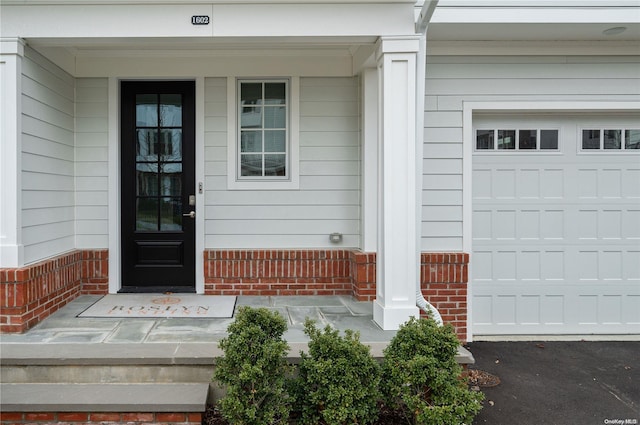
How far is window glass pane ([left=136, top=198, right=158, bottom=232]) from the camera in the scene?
191 inches

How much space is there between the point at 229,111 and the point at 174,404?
2962mm

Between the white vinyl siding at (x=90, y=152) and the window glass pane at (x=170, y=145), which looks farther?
the window glass pane at (x=170, y=145)

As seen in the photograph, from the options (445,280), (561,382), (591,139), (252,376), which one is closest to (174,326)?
(252,376)

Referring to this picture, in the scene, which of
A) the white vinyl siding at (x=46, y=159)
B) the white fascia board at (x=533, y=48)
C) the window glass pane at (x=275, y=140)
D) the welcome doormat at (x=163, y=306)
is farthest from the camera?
the window glass pane at (x=275, y=140)

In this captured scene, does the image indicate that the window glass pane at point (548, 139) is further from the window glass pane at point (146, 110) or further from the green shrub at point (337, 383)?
the window glass pane at point (146, 110)

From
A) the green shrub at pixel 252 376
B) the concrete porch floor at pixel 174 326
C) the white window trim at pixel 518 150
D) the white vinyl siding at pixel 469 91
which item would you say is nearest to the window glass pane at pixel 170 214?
the concrete porch floor at pixel 174 326

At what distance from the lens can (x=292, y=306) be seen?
435 cm

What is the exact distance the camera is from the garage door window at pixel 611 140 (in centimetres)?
467

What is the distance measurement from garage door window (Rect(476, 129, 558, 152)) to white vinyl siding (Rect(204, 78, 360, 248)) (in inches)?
50.8

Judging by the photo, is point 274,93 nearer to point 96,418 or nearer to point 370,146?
point 370,146

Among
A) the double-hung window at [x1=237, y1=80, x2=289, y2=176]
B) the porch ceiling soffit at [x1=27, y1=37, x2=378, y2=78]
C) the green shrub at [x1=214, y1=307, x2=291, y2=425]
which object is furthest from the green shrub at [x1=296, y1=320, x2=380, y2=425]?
the porch ceiling soffit at [x1=27, y1=37, x2=378, y2=78]

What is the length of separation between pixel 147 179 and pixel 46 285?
1459mm

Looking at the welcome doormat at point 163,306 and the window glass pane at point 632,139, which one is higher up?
the window glass pane at point 632,139

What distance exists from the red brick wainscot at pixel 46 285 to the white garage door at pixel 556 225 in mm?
3860
